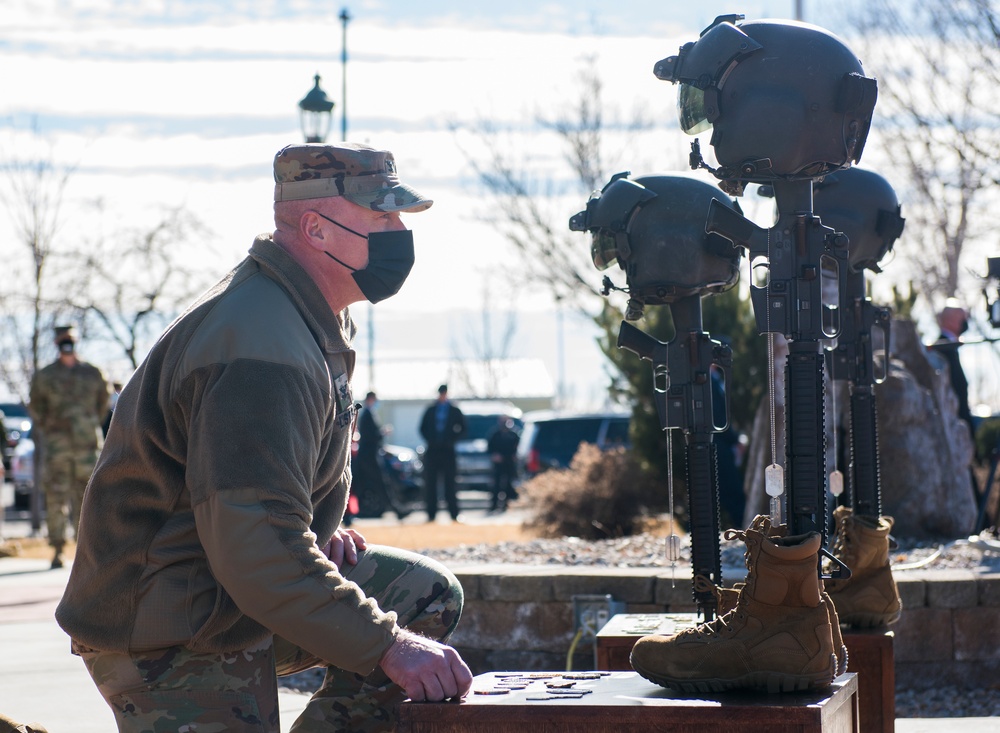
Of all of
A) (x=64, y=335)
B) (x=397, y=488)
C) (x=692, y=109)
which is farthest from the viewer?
(x=397, y=488)

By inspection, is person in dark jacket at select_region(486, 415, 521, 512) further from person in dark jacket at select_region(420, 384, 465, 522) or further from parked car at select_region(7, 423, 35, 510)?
parked car at select_region(7, 423, 35, 510)

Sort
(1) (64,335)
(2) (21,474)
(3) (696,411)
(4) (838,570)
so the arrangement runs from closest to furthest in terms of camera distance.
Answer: (4) (838,570)
(3) (696,411)
(1) (64,335)
(2) (21,474)

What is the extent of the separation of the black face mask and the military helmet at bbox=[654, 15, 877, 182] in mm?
1096

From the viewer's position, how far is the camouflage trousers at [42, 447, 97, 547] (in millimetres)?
12750

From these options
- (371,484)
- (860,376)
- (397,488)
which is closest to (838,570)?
(860,376)

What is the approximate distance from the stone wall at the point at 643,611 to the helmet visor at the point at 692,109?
2444 millimetres

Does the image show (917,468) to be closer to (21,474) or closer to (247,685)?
(247,685)

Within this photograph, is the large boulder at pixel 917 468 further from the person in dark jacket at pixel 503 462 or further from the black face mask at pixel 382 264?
the person in dark jacket at pixel 503 462

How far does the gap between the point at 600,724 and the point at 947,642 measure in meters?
3.70

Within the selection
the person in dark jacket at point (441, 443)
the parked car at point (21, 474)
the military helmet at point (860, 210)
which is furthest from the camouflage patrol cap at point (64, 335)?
the parked car at point (21, 474)

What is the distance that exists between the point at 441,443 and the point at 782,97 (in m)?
15.2

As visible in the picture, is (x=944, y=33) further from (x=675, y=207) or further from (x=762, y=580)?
(x=762, y=580)

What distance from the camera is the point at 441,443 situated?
62.3 ft

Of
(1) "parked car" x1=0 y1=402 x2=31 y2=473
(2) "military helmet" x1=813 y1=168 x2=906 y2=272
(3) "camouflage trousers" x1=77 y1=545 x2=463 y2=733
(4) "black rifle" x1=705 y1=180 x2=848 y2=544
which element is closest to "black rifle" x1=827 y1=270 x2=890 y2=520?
(2) "military helmet" x1=813 y1=168 x2=906 y2=272
